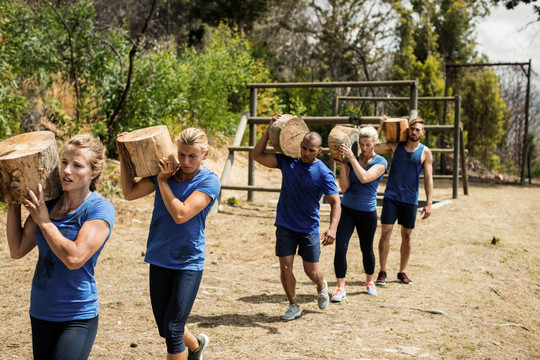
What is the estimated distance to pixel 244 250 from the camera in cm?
740

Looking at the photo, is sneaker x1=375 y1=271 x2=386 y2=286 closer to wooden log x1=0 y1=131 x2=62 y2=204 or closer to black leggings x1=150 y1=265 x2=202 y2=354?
black leggings x1=150 y1=265 x2=202 y2=354

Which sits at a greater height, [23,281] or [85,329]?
[85,329]

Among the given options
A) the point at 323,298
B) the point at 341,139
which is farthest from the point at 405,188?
the point at 323,298

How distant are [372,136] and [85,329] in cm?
Answer: 353

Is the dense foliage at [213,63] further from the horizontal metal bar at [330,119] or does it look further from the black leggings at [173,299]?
the black leggings at [173,299]

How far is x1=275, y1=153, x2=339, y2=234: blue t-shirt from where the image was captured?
14.7ft

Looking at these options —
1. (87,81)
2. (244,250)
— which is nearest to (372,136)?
(244,250)

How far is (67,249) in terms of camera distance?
231 cm

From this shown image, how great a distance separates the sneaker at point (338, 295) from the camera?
17.2ft

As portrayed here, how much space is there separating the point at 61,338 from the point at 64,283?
0.23 meters

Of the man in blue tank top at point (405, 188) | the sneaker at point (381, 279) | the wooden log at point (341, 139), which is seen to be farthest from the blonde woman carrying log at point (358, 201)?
the sneaker at point (381, 279)

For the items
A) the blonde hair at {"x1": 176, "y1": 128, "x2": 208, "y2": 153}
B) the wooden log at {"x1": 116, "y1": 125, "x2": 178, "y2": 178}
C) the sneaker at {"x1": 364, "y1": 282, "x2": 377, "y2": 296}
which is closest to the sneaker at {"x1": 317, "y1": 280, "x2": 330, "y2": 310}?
the sneaker at {"x1": 364, "y1": 282, "x2": 377, "y2": 296}

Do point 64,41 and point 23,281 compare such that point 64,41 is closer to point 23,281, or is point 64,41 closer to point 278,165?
point 23,281

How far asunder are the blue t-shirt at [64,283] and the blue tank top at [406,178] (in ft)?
13.0
